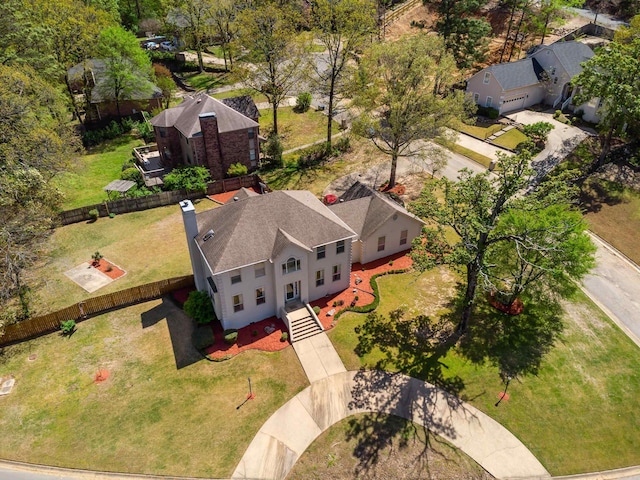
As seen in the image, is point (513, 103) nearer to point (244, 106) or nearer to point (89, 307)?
point (244, 106)

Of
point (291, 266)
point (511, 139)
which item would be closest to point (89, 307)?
point (291, 266)

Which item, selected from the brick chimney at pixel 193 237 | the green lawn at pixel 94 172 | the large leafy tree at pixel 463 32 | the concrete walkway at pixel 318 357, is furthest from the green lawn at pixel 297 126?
the concrete walkway at pixel 318 357

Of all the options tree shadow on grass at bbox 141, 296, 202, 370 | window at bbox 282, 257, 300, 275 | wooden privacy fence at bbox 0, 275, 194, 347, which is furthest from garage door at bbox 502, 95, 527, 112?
tree shadow on grass at bbox 141, 296, 202, 370

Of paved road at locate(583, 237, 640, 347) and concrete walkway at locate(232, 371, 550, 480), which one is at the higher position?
paved road at locate(583, 237, 640, 347)

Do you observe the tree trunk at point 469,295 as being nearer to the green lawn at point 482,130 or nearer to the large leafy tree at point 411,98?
the large leafy tree at point 411,98

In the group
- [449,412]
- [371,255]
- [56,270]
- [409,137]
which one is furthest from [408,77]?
[56,270]

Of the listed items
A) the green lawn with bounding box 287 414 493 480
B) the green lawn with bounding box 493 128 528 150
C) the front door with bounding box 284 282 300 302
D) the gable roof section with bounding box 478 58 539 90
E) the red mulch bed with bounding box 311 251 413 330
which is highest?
the gable roof section with bounding box 478 58 539 90

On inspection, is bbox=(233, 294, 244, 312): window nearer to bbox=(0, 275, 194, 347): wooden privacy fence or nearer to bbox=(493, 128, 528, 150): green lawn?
bbox=(0, 275, 194, 347): wooden privacy fence
